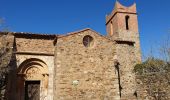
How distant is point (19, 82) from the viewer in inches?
645

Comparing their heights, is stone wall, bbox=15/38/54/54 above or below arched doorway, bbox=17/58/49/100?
above

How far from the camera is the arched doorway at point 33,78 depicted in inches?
654

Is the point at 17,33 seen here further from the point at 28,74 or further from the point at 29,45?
the point at 28,74

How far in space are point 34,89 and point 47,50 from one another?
2859mm

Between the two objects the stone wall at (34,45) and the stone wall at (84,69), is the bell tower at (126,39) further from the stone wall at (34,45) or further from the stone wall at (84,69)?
the stone wall at (34,45)

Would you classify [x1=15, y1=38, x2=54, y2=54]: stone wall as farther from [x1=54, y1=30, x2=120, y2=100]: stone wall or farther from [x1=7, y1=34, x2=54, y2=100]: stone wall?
[x1=54, y1=30, x2=120, y2=100]: stone wall

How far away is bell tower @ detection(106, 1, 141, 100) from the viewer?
19047 millimetres

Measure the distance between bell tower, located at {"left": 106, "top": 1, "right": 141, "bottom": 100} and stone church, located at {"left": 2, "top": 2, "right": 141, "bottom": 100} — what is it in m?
1.20

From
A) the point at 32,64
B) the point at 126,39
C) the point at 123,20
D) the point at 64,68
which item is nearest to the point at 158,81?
the point at 64,68

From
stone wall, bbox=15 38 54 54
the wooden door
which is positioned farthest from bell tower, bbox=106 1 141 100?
the wooden door

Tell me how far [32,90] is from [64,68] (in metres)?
3.20

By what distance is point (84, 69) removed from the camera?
637 inches

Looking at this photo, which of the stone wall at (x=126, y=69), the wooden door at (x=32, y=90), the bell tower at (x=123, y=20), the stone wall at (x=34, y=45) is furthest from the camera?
the bell tower at (x=123, y=20)

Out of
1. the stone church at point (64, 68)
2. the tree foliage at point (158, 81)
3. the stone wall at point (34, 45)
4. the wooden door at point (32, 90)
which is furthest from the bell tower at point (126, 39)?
the wooden door at point (32, 90)
